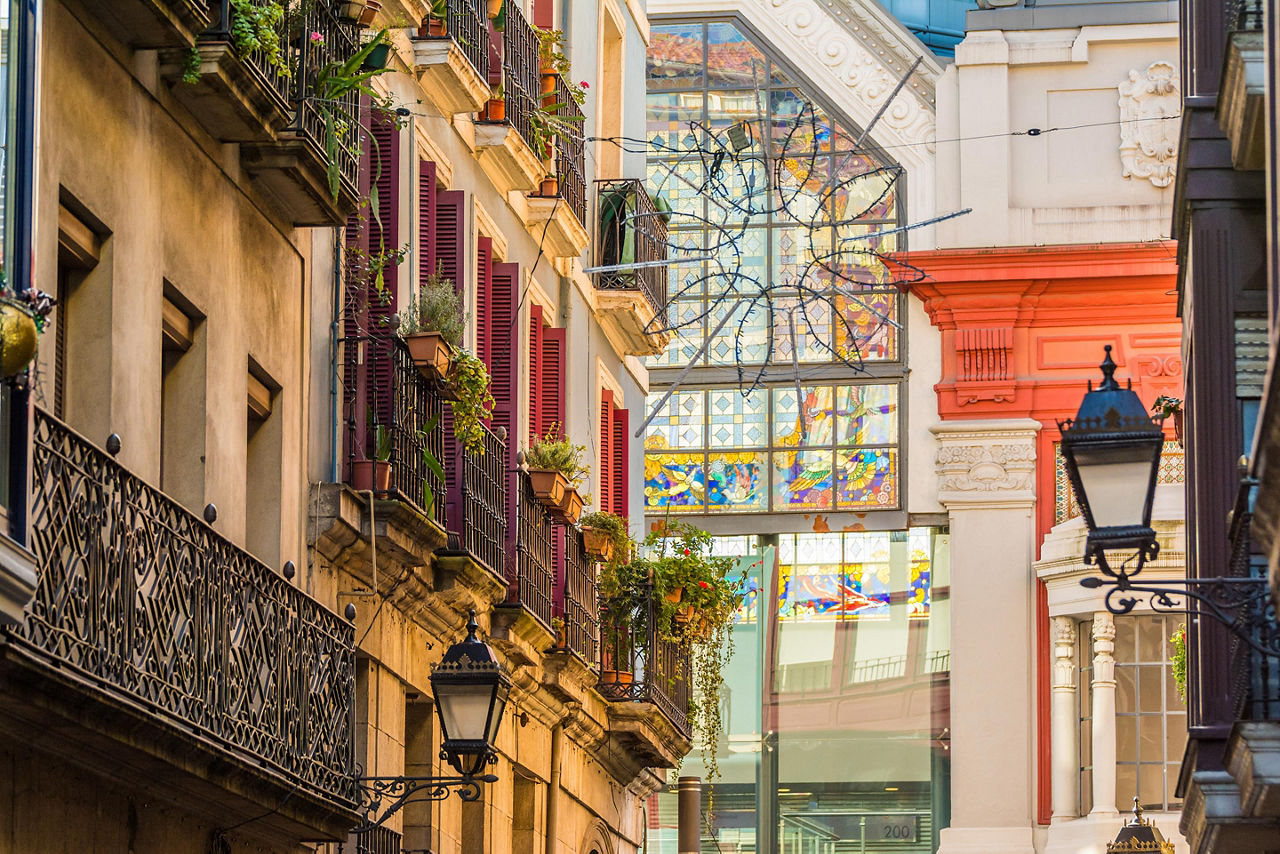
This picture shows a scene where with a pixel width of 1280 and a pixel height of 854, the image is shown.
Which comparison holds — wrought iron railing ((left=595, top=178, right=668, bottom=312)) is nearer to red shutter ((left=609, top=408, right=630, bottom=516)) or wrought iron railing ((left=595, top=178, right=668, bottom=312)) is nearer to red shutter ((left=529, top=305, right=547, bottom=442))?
red shutter ((left=609, top=408, right=630, bottom=516))

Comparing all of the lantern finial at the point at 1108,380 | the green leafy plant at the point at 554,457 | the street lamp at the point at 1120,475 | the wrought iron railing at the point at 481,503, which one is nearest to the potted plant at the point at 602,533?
the green leafy plant at the point at 554,457

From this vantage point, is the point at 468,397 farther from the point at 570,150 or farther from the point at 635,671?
the point at 635,671

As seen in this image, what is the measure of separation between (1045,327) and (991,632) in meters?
3.60

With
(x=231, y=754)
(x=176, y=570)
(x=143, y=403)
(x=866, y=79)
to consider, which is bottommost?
(x=231, y=754)

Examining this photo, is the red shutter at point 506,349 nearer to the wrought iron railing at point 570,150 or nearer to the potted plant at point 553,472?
the potted plant at point 553,472

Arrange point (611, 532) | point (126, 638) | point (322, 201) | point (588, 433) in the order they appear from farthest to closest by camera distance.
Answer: point (588, 433), point (611, 532), point (322, 201), point (126, 638)

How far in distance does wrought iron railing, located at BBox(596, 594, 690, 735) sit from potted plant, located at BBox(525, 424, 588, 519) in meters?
2.59

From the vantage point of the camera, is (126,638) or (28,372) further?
(126,638)

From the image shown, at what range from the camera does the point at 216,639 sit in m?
10.4

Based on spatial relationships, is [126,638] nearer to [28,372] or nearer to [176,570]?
[176,570]

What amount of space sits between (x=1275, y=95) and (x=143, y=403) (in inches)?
184

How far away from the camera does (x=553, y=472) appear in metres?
18.0

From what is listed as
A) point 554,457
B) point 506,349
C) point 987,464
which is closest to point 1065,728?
point 987,464

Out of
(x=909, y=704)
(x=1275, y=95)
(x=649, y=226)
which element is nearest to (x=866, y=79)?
(x=909, y=704)
